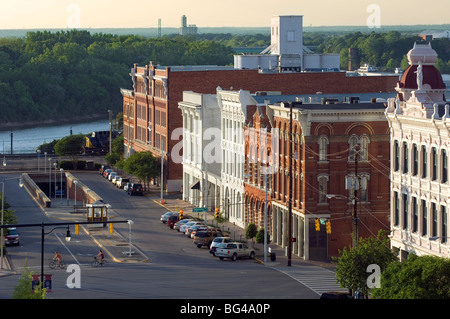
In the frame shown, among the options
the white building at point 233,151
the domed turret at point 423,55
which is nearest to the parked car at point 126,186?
the white building at point 233,151

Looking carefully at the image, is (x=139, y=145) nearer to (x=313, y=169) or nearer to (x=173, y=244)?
(x=173, y=244)

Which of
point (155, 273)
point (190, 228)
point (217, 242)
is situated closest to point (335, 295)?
point (155, 273)

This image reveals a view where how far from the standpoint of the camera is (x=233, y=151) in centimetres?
10044

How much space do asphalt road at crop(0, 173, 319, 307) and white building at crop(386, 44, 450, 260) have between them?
23.4 feet

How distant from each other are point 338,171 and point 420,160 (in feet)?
46.5

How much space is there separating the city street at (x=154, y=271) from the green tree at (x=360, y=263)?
130 inches

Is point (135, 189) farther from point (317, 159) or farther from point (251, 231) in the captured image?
point (317, 159)

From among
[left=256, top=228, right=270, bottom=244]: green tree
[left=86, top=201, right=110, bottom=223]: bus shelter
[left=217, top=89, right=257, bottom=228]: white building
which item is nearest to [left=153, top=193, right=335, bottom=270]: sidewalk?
[left=256, top=228, right=270, bottom=244]: green tree

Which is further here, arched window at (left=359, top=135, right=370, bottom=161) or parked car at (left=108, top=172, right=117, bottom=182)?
parked car at (left=108, top=172, right=117, bottom=182)

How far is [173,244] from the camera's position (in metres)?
90.1

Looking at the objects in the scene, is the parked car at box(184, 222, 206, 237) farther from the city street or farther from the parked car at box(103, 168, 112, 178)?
the parked car at box(103, 168, 112, 178)

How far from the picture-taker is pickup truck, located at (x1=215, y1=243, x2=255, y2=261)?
3260 inches

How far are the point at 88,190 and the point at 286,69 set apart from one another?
113 ft
